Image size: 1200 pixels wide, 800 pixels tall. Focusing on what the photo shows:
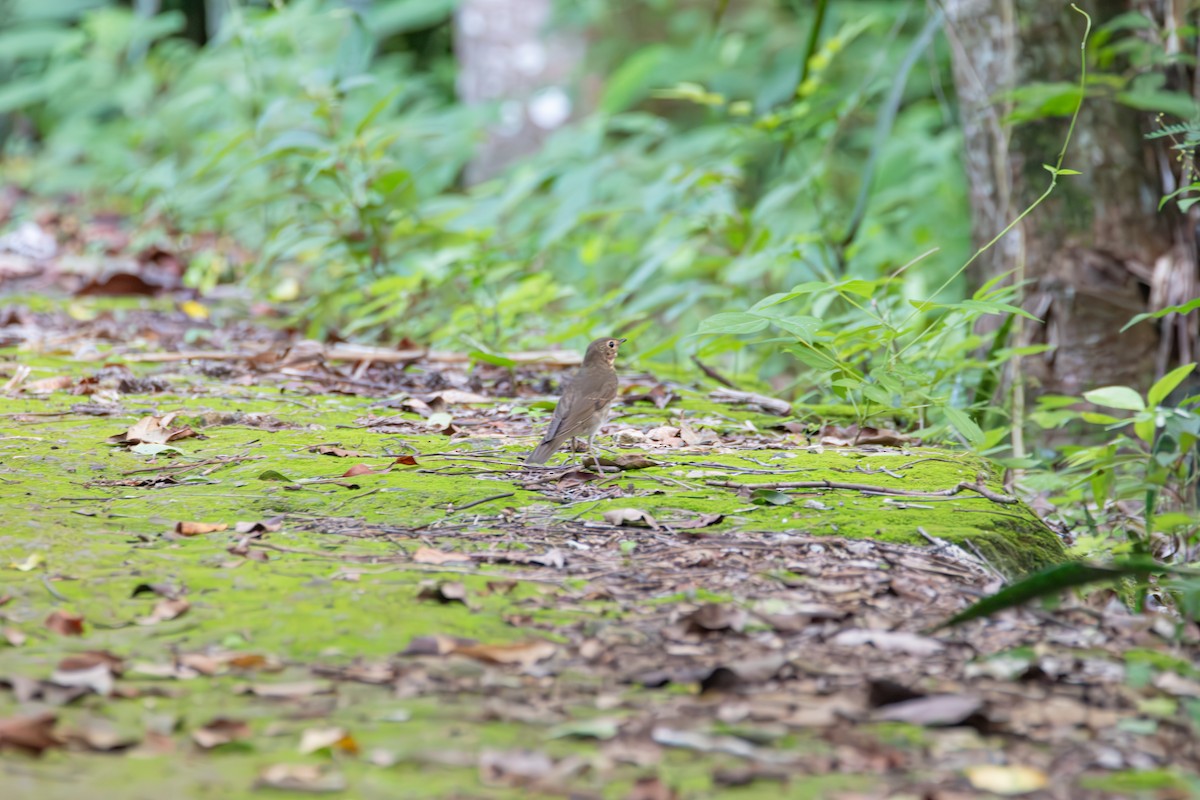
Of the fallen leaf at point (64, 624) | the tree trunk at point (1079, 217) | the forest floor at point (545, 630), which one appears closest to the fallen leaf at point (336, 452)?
the forest floor at point (545, 630)

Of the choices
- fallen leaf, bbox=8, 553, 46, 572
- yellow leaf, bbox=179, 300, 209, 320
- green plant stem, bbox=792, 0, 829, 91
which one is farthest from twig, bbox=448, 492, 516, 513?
yellow leaf, bbox=179, 300, 209, 320

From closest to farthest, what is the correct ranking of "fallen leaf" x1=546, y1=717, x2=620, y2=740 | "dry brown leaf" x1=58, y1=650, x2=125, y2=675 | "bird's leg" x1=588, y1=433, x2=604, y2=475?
"fallen leaf" x1=546, y1=717, x2=620, y2=740
"dry brown leaf" x1=58, y1=650, x2=125, y2=675
"bird's leg" x1=588, y1=433, x2=604, y2=475

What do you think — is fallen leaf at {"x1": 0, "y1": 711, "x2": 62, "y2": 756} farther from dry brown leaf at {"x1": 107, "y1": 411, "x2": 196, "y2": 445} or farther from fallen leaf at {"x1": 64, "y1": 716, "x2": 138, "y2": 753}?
dry brown leaf at {"x1": 107, "y1": 411, "x2": 196, "y2": 445}

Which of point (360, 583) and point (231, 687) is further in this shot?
point (360, 583)

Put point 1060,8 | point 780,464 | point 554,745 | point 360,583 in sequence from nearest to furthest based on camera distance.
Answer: point 554,745 < point 360,583 < point 780,464 < point 1060,8

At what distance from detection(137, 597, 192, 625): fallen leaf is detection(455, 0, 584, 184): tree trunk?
20.5 ft

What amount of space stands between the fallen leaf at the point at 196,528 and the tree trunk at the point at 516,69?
588 centimetres

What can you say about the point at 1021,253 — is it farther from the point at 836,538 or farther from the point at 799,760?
the point at 799,760

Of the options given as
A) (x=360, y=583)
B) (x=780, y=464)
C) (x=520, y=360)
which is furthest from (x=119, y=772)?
(x=520, y=360)

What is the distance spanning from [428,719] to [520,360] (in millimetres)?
2325

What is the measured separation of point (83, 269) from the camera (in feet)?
21.4

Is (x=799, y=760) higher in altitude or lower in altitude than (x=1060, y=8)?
lower

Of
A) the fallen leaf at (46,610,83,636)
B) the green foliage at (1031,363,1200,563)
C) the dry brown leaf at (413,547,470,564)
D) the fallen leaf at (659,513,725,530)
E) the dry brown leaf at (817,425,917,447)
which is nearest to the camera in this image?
the fallen leaf at (46,610,83,636)

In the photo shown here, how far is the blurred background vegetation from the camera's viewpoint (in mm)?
3141
